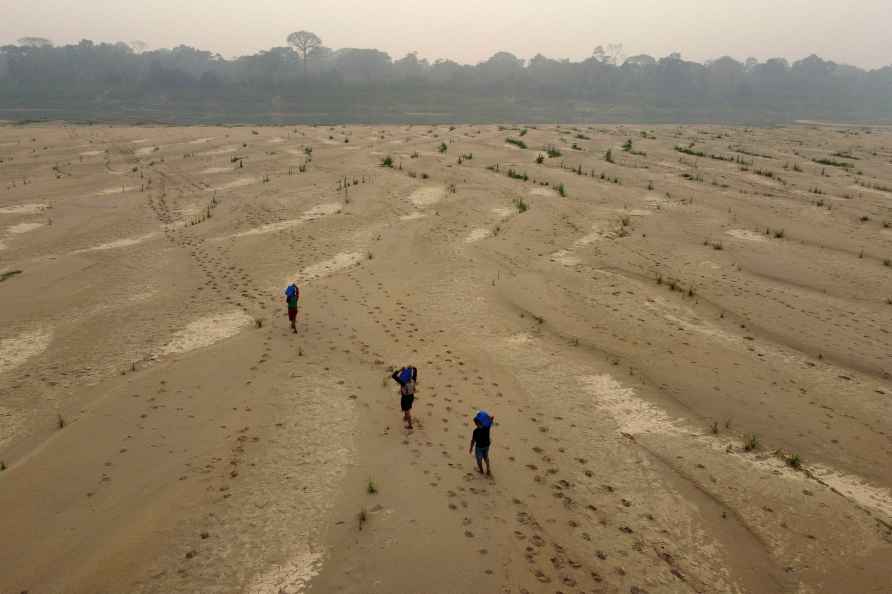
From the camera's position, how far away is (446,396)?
11344 mm

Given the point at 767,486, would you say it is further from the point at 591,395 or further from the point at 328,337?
the point at 328,337

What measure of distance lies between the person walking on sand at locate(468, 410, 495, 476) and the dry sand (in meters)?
0.38

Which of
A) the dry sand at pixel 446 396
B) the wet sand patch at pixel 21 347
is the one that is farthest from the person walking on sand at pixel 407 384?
the wet sand patch at pixel 21 347

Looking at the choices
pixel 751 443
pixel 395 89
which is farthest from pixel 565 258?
pixel 395 89

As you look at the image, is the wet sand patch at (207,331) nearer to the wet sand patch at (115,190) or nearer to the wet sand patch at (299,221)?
the wet sand patch at (299,221)

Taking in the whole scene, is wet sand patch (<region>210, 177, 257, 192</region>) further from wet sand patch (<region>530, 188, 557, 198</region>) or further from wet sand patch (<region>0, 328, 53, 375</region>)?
wet sand patch (<region>0, 328, 53, 375</region>)

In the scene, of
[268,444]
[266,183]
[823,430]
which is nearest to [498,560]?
[268,444]

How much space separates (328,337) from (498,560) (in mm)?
7861

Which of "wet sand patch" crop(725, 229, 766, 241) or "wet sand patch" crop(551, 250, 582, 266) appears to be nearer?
"wet sand patch" crop(551, 250, 582, 266)

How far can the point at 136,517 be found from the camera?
7.97 meters

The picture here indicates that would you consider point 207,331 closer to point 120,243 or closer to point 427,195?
point 120,243

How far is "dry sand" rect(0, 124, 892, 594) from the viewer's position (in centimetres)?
755

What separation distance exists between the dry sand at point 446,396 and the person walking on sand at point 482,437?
0.38 m

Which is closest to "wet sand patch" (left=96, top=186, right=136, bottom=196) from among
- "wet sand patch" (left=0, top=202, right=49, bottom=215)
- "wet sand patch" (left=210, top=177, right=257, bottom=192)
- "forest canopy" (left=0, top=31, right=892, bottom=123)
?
"wet sand patch" (left=0, top=202, right=49, bottom=215)
